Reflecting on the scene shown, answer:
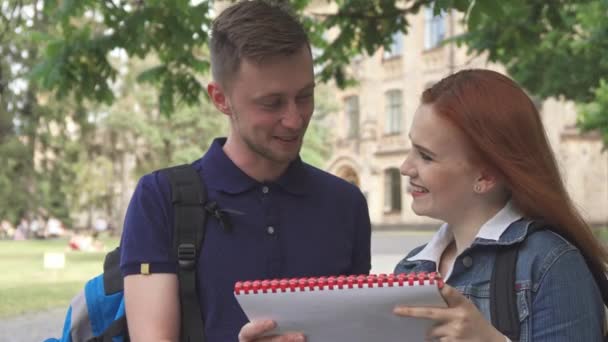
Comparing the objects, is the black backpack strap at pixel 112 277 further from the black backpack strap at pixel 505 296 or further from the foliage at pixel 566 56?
the foliage at pixel 566 56

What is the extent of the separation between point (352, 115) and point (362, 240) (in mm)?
41258

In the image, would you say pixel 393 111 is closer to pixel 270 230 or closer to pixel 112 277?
pixel 270 230

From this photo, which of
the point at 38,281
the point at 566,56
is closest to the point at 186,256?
the point at 566,56

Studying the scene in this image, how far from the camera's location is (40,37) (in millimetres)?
6883

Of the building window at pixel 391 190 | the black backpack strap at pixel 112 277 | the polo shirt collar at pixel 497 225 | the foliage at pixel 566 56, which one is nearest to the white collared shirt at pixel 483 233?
the polo shirt collar at pixel 497 225

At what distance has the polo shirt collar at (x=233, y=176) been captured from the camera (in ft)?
8.18

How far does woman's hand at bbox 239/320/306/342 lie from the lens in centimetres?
181

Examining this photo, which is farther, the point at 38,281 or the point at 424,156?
the point at 38,281

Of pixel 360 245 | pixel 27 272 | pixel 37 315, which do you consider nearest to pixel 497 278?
pixel 360 245

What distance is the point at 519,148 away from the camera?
7.02ft

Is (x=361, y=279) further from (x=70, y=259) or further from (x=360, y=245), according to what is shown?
(x=70, y=259)

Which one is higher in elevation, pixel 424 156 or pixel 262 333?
pixel 424 156

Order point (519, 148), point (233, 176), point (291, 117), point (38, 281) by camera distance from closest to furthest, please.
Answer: point (519, 148) → point (291, 117) → point (233, 176) → point (38, 281)

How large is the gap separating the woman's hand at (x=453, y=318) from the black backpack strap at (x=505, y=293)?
17cm
